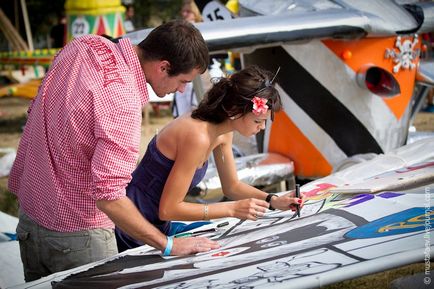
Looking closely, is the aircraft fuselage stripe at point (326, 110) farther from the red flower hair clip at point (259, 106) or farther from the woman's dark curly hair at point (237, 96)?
the red flower hair clip at point (259, 106)

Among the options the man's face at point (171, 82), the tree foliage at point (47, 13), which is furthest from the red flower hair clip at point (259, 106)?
the tree foliage at point (47, 13)

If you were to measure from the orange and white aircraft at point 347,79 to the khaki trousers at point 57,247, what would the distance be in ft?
8.51

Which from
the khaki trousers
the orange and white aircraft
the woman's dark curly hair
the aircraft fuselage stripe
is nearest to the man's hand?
the khaki trousers

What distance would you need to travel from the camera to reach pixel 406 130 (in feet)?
17.8

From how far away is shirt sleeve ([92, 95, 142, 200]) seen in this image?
2.30m

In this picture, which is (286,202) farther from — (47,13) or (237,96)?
(47,13)

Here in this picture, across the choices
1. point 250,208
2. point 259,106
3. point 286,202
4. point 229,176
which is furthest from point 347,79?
point 250,208

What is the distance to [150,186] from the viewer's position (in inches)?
119

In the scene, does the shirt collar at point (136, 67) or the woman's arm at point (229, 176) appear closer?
the shirt collar at point (136, 67)

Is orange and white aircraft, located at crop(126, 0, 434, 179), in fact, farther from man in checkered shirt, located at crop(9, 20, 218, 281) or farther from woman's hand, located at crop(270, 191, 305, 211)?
man in checkered shirt, located at crop(9, 20, 218, 281)

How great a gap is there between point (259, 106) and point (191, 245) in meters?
0.58

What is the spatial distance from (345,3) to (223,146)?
2.30 m

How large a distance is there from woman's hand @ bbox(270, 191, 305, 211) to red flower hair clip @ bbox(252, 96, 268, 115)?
0.40 meters

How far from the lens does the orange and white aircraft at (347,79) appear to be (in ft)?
16.5
